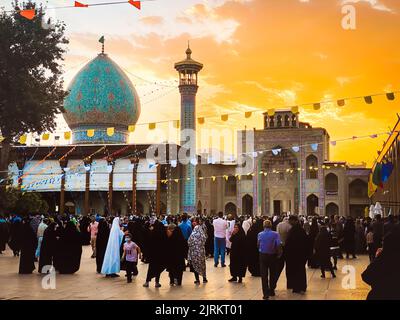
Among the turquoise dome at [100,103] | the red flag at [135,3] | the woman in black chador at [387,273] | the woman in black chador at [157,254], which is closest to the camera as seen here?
the woman in black chador at [387,273]

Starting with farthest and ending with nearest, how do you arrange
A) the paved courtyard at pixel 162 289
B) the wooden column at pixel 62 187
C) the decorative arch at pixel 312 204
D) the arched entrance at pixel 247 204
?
the arched entrance at pixel 247 204 → the decorative arch at pixel 312 204 → the wooden column at pixel 62 187 → the paved courtyard at pixel 162 289

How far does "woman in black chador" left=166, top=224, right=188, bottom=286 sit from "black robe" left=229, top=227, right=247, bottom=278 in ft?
3.27

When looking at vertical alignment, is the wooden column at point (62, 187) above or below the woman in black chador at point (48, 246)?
above

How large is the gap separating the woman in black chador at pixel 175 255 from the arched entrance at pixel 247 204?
32567mm

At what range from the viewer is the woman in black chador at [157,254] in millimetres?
9338

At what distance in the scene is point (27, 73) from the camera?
1485 centimetres

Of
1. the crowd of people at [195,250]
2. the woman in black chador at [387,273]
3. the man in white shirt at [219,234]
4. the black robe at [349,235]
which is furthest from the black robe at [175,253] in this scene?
the black robe at [349,235]

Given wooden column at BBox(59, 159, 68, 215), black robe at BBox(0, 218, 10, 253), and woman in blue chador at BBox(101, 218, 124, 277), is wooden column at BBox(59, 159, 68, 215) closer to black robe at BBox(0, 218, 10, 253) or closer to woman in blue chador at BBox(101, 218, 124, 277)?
black robe at BBox(0, 218, 10, 253)

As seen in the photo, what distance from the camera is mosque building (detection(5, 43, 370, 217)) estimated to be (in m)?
31.8

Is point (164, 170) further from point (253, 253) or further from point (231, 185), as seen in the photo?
point (253, 253)

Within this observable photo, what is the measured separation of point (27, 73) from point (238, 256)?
26.9 feet

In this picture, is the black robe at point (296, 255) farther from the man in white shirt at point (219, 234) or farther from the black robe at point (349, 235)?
the black robe at point (349, 235)

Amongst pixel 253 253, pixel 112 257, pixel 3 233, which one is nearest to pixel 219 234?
pixel 253 253

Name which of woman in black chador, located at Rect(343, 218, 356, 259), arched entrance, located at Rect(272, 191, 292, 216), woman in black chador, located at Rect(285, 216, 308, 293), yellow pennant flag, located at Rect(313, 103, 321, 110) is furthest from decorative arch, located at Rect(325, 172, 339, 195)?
woman in black chador, located at Rect(285, 216, 308, 293)
